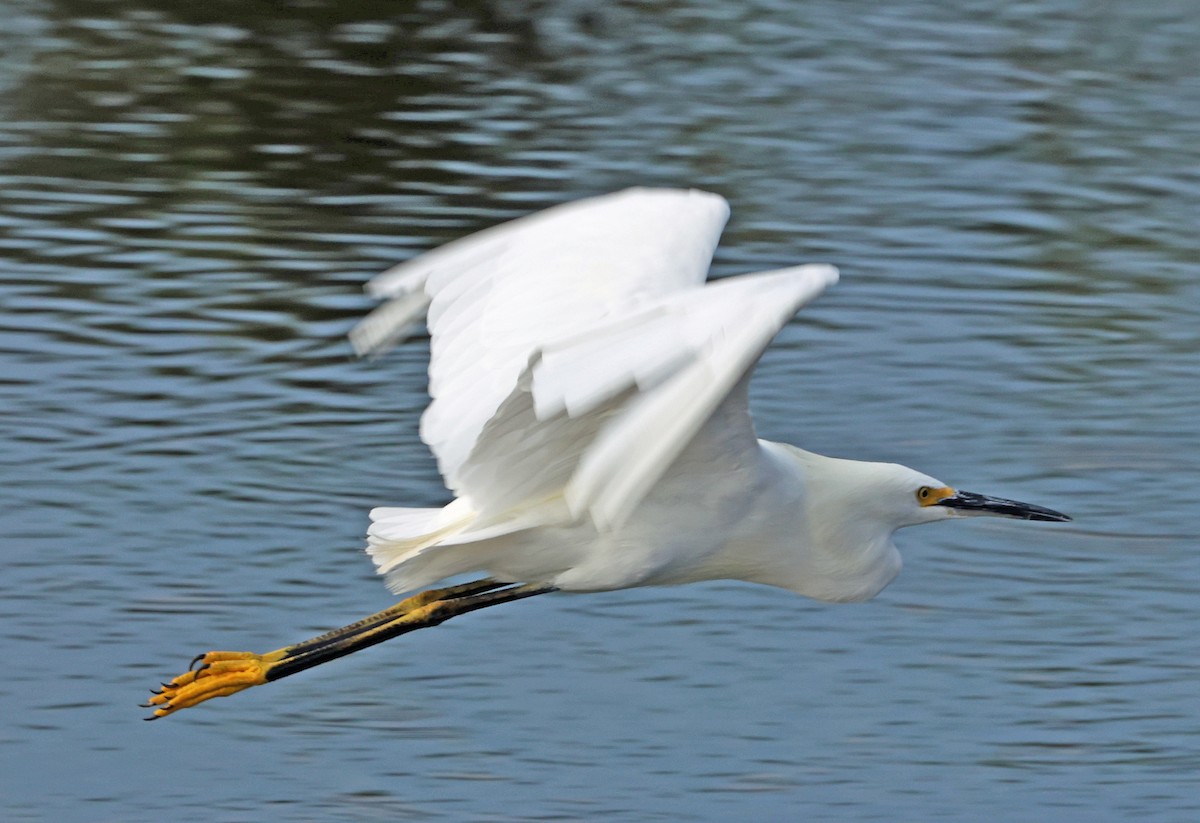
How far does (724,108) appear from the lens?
1061 centimetres

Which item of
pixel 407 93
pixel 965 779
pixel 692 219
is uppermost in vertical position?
pixel 692 219

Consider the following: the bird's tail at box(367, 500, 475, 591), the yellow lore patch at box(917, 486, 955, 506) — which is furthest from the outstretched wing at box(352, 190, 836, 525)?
the yellow lore patch at box(917, 486, 955, 506)

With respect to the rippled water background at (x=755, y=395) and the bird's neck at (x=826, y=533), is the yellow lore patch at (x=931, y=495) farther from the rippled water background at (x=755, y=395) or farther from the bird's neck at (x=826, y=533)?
the rippled water background at (x=755, y=395)

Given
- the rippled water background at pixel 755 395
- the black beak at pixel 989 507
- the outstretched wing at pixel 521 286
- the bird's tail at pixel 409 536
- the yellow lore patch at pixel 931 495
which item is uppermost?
the outstretched wing at pixel 521 286

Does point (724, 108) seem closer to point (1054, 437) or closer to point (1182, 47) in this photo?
point (1182, 47)

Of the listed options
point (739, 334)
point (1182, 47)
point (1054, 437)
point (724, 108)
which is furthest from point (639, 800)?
point (1182, 47)

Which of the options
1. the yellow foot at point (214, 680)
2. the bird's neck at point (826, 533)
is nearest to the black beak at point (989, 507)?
the bird's neck at point (826, 533)

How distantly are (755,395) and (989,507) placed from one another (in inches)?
86.0

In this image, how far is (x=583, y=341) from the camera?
320 cm

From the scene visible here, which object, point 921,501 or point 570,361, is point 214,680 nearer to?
point 921,501

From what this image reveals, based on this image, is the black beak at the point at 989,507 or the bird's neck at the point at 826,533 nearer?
the bird's neck at the point at 826,533

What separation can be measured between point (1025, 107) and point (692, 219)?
20.7ft

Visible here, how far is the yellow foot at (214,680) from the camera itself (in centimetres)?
486

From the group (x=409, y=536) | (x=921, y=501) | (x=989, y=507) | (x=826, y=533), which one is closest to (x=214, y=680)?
(x=409, y=536)
